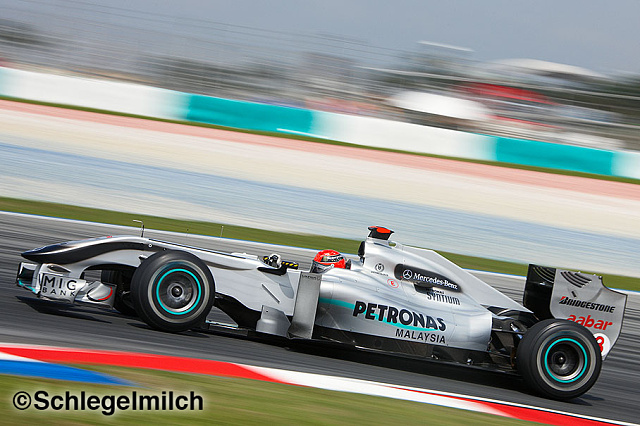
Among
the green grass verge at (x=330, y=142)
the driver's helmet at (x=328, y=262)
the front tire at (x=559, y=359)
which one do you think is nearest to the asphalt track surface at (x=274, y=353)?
the front tire at (x=559, y=359)

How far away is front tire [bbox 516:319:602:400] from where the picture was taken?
18.5 feet

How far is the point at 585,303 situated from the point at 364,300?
73.3 inches

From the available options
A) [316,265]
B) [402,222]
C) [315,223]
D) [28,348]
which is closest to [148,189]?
[315,223]

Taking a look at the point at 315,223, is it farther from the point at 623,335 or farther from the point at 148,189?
the point at 623,335

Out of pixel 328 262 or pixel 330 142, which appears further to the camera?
pixel 330 142

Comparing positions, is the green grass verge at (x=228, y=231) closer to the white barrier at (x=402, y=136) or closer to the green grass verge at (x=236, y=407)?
the green grass verge at (x=236, y=407)

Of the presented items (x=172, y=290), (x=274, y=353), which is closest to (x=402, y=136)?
(x=274, y=353)

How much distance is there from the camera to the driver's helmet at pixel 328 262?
5.87m

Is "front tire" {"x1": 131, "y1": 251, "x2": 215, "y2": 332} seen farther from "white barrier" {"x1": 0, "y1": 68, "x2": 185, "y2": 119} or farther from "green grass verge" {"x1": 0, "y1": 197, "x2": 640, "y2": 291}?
"white barrier" {"x1": 0, "y1": 68, "x2": 185, "y2": 119}

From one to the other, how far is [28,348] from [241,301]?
5.48ft

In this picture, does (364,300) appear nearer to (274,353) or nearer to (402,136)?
(274,353)

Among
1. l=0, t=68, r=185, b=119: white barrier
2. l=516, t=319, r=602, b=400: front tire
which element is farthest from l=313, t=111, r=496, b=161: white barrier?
l=516, t=319, r=602, b=400: front tire

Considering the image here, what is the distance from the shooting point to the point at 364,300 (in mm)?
5633

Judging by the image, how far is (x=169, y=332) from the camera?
555cm
